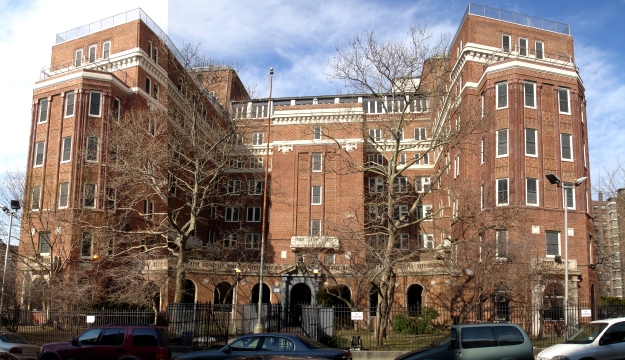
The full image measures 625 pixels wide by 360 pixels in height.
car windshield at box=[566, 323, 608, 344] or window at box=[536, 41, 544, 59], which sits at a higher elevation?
window at box=[536, 41, 544, 59]

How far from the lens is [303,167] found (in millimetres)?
57562

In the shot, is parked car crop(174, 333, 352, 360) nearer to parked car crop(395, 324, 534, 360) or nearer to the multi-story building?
parked car crop(395, 324, 534, 360)

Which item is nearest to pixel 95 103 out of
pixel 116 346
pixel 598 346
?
pixel 116 346

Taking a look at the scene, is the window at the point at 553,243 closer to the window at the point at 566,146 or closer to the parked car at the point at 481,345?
the window at the point at 566,146

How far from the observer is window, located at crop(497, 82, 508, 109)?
40219mm

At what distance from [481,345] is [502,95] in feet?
89.5

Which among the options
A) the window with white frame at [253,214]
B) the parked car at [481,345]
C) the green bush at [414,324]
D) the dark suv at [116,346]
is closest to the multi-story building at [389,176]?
the green bush at [414,324]

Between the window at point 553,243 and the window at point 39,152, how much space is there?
3809 cm

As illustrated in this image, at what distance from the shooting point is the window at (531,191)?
38.4 meters

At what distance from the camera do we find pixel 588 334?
1739 centimetres

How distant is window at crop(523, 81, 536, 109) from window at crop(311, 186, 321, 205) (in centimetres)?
2323

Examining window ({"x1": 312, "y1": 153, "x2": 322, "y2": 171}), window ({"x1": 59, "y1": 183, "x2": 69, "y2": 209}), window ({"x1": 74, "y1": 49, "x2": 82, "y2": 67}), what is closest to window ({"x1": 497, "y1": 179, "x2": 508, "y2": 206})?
window ({"x1": 312, "y1": 153, "x2": 322, "y2": 171})

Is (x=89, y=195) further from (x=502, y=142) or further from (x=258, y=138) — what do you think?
(x=258, y=138)

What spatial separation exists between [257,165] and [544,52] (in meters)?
33.9
